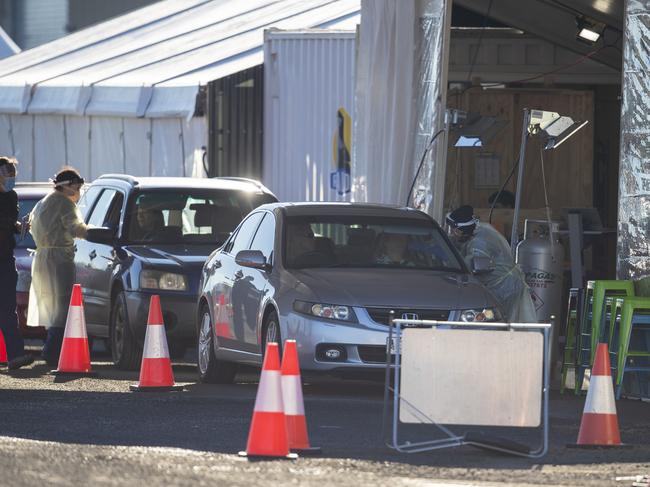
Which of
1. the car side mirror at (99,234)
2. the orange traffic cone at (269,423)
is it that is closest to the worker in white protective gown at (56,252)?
the car side mirror at (99,234)

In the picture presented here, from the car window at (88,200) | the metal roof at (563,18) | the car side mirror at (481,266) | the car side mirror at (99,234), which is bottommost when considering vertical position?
the car side mirror at (481,266)

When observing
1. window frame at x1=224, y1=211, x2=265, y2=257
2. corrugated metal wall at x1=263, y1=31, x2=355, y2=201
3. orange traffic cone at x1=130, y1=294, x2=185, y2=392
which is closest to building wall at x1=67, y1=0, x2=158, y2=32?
corrugated metal wall at x1=263, y1=31, x2=355, y2=201

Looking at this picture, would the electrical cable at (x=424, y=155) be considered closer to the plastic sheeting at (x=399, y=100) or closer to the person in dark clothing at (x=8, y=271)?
the plastic sheeting at (x=399, y=100)

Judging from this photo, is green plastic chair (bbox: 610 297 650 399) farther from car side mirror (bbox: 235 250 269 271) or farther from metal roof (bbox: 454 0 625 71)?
metal roof (bbox: 454 0 625 71)

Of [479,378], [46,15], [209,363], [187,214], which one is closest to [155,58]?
[187,214]

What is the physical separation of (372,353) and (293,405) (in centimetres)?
321

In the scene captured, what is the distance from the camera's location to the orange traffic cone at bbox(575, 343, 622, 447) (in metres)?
11.2

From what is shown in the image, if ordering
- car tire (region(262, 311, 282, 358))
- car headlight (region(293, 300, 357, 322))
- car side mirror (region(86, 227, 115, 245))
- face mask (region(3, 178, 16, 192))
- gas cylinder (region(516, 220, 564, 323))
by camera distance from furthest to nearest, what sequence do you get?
car side mirror (region(86, 227, 115, 245)), face mask (region(3, 178, 16, 192)), gas cylinder (region(516, 220, 564, 323)), car tire (region(262, 311, 282, 358)), car headlight (region(293, 300, 357, 322))

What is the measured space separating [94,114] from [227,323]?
1686 centimetres

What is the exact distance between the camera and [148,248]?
1722cm

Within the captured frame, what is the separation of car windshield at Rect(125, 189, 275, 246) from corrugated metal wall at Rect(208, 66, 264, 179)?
961cm

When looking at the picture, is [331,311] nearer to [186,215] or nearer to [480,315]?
[480,315]

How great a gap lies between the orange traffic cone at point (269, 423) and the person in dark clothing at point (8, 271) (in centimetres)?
671

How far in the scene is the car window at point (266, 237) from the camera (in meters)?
14.9
